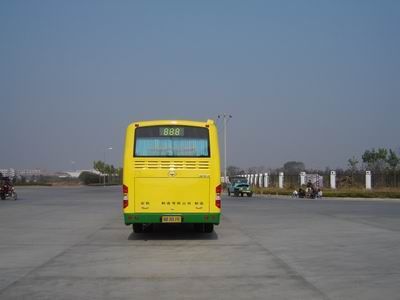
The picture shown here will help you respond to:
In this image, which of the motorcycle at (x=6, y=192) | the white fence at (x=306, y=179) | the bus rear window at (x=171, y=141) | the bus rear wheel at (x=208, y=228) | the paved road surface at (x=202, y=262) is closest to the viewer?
the paved road surface at (x=202, y=262)

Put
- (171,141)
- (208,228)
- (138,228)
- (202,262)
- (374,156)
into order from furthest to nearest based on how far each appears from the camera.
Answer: (374,156)
(138,228)
(208,228)
(171,141)
(202,262)

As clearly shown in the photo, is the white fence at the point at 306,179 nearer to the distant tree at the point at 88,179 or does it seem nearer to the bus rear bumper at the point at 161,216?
the bus rear bumper at the point at 161,216

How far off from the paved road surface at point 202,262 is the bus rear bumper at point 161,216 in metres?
0.58

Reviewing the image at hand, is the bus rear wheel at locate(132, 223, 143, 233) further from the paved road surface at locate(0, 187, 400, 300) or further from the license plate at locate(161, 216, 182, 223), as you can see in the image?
the license plate at locate(161, 216, 182, 223)

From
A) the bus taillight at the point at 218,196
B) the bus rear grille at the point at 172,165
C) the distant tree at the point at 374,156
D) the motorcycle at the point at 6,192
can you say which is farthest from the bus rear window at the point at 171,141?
the distant tree at the point at 374,156

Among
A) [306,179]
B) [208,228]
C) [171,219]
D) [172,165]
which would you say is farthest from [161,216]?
[306,179]

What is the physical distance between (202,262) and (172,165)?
14.0 feet

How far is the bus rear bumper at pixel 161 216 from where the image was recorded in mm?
15633

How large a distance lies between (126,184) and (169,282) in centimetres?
615

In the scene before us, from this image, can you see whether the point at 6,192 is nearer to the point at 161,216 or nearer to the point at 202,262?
the point at 161,216

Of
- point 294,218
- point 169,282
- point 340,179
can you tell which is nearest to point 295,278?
point 169,282

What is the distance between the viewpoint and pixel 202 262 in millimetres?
12078

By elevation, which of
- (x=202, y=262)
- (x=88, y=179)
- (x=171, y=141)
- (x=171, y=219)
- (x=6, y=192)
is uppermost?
(x=171, y=141)

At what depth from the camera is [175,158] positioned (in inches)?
626
